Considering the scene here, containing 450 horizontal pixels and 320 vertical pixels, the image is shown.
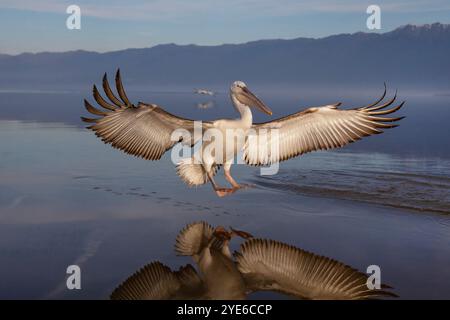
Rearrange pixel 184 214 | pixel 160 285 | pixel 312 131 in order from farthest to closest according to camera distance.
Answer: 1. pixel 184 214
2. pixel 312 131
3. pixel 160 285

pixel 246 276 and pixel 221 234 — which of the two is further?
pixel 221 234

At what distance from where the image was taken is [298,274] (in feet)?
24.9

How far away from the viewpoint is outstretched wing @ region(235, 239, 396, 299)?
705 centimetres

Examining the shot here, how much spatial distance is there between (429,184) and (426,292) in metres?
7.11

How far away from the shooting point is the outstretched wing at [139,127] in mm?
9367

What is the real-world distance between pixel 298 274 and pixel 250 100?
10.1 ft

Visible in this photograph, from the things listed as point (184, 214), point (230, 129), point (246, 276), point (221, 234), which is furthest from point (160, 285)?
point (184, 214)

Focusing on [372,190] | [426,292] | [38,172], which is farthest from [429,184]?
[38,172]

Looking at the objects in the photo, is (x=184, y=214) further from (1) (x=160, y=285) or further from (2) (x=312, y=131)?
(1) (x=160, y=285)

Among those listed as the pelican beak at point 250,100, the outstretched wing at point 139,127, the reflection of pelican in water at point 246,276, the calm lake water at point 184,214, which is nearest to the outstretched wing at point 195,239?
the reflection of pelican in water at point 246,276

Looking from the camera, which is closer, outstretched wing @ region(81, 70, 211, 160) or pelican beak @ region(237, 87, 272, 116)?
outstretched wing @ region(81, 70, 211, 160)

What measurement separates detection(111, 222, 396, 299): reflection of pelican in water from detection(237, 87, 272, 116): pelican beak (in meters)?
2.04

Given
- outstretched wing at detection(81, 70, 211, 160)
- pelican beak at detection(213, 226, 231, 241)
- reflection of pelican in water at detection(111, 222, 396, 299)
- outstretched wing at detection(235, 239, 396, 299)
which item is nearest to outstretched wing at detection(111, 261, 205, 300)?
reflection of pelican in water at detection(111, 222, 396, 299)

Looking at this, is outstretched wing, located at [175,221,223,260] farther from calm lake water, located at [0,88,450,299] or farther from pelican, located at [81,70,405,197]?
pelican, located at [81,70,405,197]
